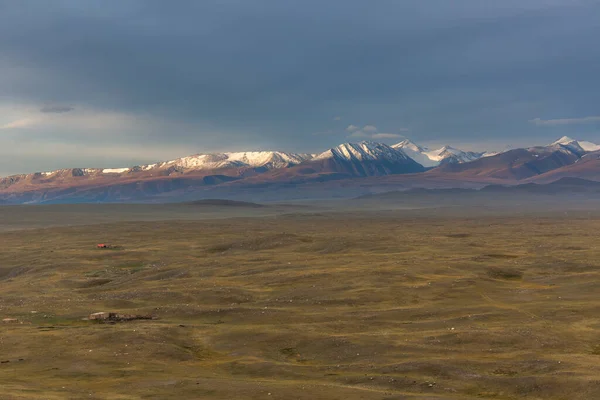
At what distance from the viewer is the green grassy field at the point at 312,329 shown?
168 ft

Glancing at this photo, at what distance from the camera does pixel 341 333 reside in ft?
239

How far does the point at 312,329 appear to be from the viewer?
245ft

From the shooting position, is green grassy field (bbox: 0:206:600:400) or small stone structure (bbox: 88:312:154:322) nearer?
green grassy field (bbox: 0:206:600:400)

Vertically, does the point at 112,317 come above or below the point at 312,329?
above

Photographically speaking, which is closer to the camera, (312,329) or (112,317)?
(312,329)

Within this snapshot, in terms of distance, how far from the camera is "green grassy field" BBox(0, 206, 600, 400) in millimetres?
51062

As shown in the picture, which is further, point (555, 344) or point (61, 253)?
point (61, 253)

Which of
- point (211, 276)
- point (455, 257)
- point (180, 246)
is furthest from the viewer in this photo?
point (180, 246)

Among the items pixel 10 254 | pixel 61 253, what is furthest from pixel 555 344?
pixel 10 254

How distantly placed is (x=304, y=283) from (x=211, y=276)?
25324 millimetres

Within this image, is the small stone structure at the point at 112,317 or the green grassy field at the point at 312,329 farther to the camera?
the small stone structure at the point at 112,317

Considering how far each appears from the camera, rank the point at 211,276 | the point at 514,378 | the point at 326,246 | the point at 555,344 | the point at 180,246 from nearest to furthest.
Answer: the point at 514,378, the point at 555,344, the point at 211,276, the point at 326,246, the point at 180,246

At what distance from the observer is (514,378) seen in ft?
171

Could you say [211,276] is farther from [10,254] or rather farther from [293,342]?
[10,254]
